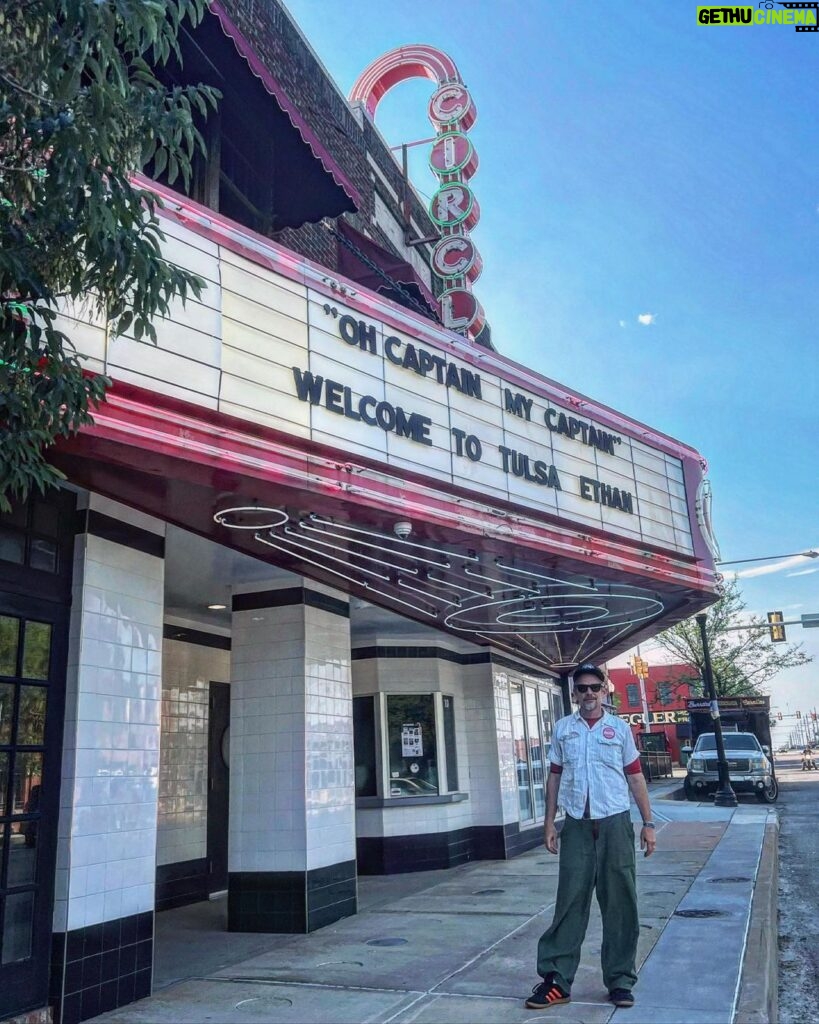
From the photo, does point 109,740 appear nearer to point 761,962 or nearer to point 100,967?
point 100,967

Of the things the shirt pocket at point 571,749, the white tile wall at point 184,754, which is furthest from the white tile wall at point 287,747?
the shirt pocket at point 571,749

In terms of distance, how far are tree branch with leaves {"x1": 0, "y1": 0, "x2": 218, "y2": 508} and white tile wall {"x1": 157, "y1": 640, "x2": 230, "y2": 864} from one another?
24.1 ft

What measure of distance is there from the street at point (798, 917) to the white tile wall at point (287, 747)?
14.1 feet

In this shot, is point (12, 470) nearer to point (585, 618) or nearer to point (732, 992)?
point (732, 992)

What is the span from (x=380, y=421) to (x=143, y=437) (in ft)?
8.23

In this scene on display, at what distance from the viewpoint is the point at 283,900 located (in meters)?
8.66

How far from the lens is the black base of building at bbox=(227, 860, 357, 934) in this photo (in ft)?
28.2

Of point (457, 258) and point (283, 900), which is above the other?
point (457, 258)

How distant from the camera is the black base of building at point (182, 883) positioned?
34.1ft

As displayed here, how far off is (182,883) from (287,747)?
3136mm

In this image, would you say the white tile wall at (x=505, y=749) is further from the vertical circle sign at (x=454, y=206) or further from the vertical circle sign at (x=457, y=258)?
the vertical circle sign at (x=454, y=206)


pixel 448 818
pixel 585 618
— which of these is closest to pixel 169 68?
pixel 585 618

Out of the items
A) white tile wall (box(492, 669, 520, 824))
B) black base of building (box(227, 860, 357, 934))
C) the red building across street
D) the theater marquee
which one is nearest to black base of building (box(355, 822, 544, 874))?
white tile wall (box(492, 669, 520, 824))

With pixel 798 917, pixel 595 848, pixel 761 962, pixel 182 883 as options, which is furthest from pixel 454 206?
pixel 761 962
